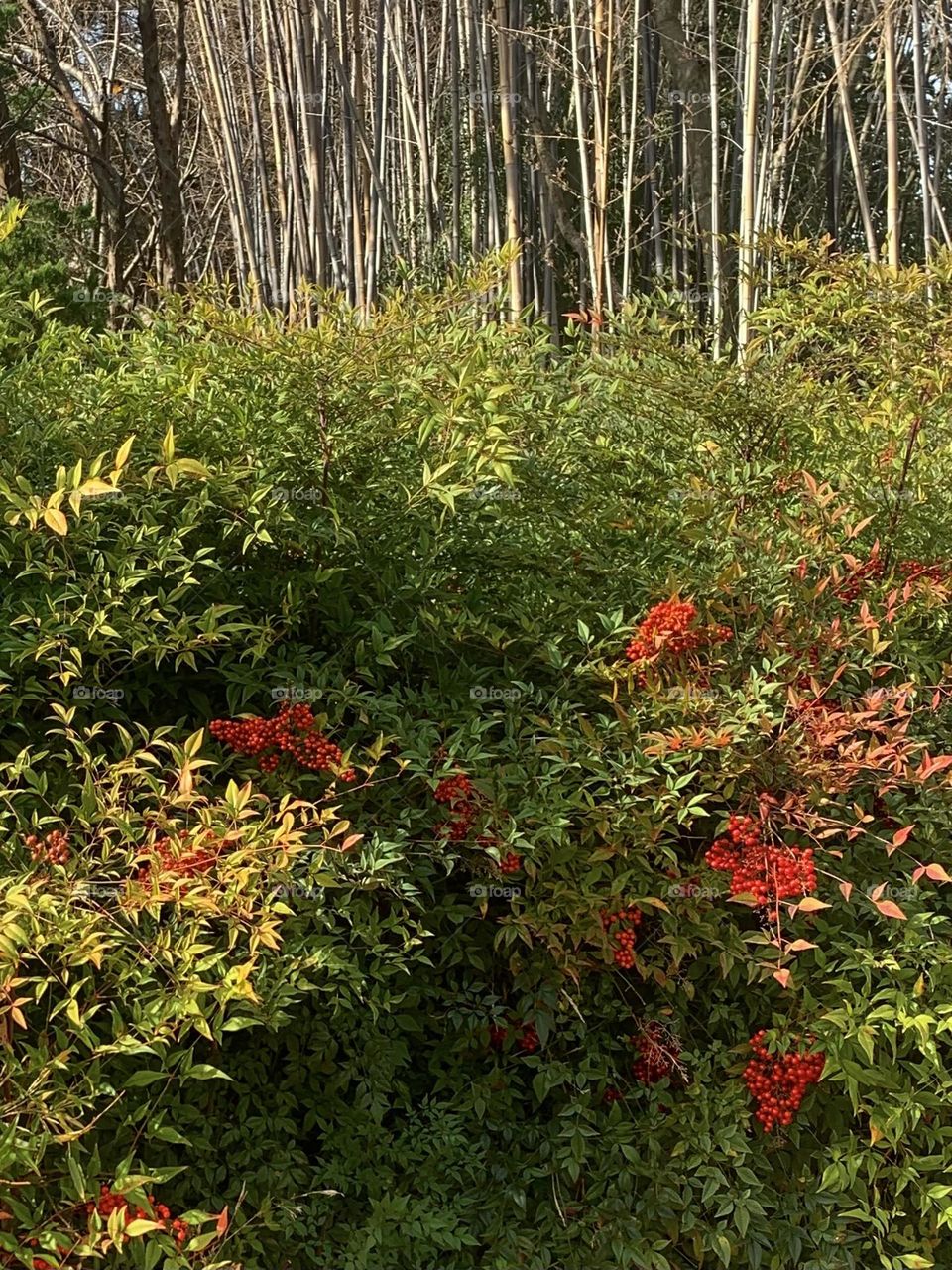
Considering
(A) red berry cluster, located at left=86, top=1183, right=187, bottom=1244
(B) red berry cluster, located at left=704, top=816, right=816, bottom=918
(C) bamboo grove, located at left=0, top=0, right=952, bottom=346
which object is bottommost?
(A) red berry cluster, located at left=86, top=1183, right=187, bottom=1244

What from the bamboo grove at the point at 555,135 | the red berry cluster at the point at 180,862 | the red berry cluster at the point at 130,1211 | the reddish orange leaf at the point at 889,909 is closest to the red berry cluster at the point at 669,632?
the reddish orange leaf at the point at 889,909

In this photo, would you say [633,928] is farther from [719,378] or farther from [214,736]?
[719,378]

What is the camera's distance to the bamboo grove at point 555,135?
13.5ft

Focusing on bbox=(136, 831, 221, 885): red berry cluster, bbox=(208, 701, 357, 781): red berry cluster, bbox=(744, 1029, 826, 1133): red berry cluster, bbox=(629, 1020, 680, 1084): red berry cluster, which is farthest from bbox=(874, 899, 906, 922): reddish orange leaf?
bbox=(136, 831, 221, 885): red berry cluster

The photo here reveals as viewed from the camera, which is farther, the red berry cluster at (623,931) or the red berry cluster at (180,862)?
the red berry cluster at (623,931)

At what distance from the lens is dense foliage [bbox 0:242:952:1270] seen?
1486 mm

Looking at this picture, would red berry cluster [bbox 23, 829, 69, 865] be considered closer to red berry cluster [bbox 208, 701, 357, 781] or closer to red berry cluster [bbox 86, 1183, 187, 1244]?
red berry cluster [bbox 208, 701, 357, 781]

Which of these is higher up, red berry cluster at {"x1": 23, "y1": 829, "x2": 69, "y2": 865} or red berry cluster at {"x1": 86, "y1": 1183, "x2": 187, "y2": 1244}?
red berry cluster at {"x1": 23, "y1": 829, "x2": 69, "y2": 865}

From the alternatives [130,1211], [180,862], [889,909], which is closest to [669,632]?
[889,909]

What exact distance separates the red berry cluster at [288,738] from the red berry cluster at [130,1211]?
560 mm

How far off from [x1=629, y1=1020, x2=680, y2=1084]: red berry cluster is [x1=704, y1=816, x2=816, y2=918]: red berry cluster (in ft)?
0.79

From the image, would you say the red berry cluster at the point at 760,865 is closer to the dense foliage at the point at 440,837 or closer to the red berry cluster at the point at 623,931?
the dense foliage at the point at 440,837

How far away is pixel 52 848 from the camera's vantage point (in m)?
1.47

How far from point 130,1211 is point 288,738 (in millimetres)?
600
